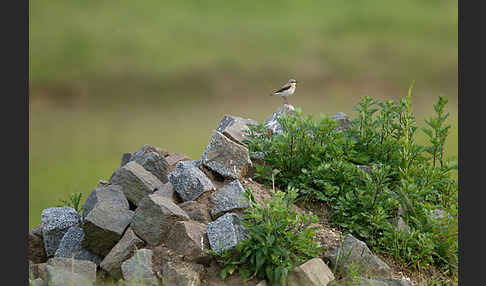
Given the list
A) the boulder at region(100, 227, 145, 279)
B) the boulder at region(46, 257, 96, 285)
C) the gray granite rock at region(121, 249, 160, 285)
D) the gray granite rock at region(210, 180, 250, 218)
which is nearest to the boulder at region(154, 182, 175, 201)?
the gray granite rock at region(210, 180, 250, 218)

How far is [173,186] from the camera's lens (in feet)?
18.9

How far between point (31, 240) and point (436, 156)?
478 centimetres

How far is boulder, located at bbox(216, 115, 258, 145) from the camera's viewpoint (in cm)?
629

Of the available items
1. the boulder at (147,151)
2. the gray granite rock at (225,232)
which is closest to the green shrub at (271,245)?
the gray granite rock at (225,232)

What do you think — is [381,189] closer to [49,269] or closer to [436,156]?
[436,156]

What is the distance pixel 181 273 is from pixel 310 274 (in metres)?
1.16

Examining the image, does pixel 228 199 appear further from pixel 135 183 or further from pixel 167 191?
pixel 135 183

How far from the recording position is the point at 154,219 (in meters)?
5.23

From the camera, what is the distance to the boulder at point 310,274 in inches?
182

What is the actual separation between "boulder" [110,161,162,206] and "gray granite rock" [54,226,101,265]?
672 millimetres

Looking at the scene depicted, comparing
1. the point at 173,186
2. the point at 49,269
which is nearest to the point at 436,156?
the point at 173,186

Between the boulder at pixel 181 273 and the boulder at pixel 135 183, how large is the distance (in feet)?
3.68

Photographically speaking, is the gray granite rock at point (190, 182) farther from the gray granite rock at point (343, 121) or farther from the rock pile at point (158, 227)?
the gray granite rock at point (343, 121)

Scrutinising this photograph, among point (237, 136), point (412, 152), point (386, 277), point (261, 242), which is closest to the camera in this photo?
point (261, 242)
